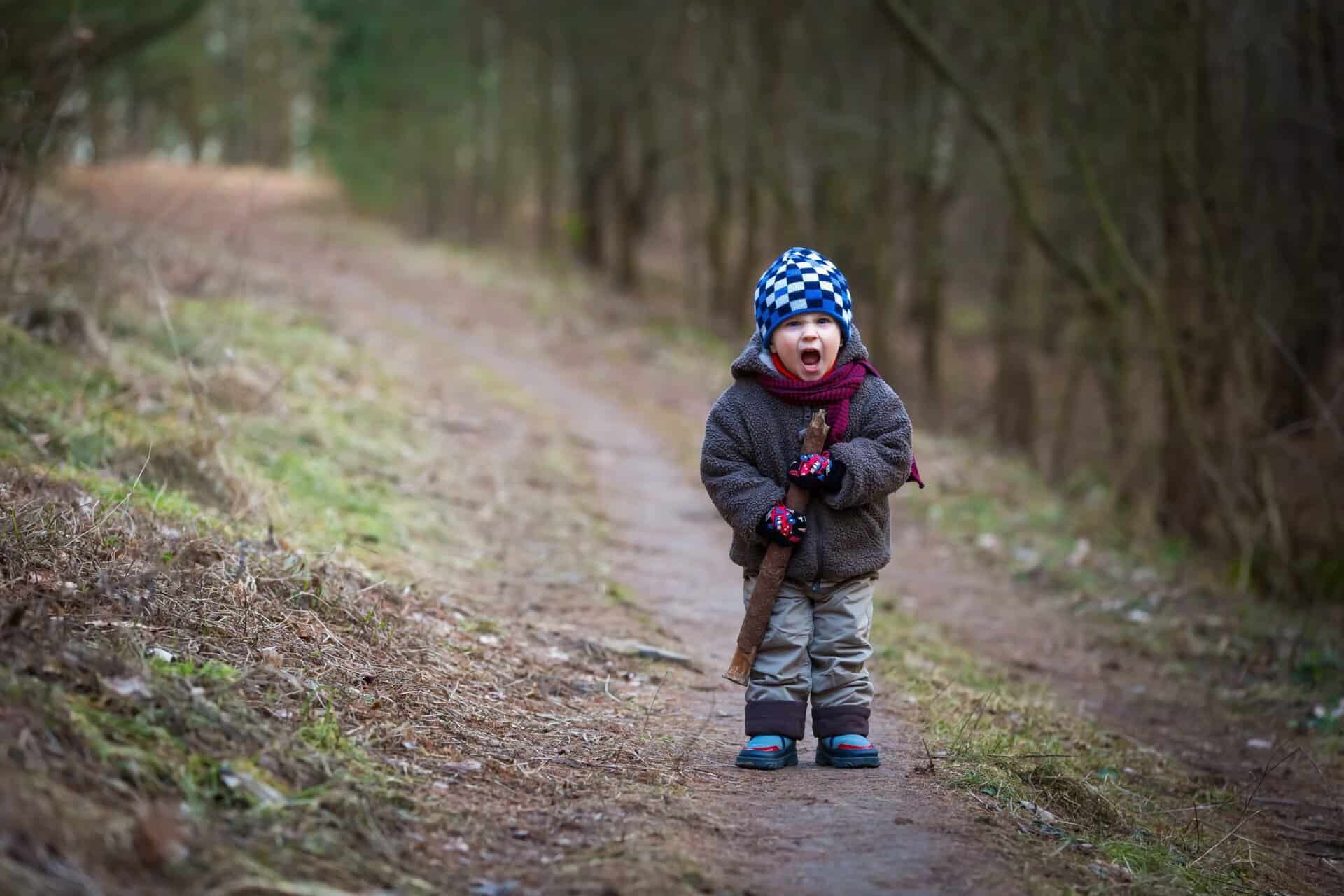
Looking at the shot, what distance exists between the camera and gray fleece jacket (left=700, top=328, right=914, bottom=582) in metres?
4.59

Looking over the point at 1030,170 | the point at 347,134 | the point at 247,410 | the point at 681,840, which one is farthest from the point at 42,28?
the point at 347,134

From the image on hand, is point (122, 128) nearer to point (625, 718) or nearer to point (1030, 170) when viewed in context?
point (1030, 170)

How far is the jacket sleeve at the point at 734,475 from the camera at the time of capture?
4609mm

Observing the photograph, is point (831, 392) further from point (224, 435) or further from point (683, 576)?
point (224, 435)

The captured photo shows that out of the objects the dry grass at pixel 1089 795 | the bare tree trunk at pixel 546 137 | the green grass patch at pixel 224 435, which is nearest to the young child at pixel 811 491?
the dry grass at pixel 1089 795

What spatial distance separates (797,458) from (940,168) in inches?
714

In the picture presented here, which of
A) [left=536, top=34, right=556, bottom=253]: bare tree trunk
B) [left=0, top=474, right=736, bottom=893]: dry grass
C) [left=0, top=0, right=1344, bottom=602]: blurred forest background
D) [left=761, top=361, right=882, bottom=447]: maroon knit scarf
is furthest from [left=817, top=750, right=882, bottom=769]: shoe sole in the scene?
[left=536, top=34, right=556, bottom=253]: bare tree trunk

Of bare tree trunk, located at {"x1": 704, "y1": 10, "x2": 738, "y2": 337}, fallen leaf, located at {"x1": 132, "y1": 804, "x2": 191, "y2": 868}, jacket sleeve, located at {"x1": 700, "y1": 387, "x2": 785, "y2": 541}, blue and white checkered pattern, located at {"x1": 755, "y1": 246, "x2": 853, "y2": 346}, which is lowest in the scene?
fallen leaf, located at {"x1": 132, "y1": 804, "x2": 191, "y2": 868}

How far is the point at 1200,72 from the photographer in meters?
10.9

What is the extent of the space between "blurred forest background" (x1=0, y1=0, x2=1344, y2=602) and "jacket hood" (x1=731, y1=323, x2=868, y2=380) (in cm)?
447

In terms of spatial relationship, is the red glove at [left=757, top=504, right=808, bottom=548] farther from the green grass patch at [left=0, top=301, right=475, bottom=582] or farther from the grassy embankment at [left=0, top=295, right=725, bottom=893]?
the green grass patch at [left=0, top=301, right=475, bottom=582]

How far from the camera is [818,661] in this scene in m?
4.75

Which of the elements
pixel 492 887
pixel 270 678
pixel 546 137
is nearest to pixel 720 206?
pixel 546 137

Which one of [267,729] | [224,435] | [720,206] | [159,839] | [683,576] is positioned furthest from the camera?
[720,206]
